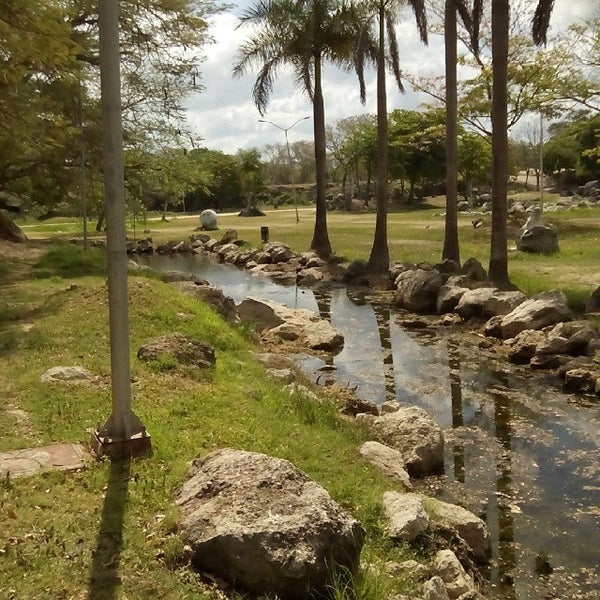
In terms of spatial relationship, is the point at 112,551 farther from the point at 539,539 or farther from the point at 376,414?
the point at 376,414

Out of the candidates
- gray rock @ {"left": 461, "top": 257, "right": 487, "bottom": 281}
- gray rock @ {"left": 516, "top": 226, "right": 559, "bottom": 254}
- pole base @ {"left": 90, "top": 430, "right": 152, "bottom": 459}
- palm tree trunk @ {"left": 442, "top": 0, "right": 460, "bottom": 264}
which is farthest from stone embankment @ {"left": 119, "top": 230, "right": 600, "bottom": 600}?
gray rock @ {"left": 516, "top": 226, "right": 559, "bottom": 254}

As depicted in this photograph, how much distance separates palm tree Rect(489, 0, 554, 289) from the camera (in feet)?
55.1

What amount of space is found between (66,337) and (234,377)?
280 cm

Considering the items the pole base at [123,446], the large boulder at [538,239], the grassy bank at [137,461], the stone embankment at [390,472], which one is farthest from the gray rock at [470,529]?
the large boulder at [538,239]

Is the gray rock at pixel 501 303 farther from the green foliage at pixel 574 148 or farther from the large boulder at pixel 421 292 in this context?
the green foliage at pixel 574 148

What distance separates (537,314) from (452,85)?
962 centimetres

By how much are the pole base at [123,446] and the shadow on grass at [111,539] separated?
0.27 feet

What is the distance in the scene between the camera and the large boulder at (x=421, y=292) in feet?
61.3

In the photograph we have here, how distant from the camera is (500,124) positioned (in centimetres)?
1716

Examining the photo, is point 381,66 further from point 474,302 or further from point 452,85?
point 474,302

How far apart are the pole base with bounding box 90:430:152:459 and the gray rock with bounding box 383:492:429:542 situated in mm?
1994

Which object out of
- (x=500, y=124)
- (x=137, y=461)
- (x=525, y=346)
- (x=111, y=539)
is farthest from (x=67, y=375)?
(x=500, y=124)

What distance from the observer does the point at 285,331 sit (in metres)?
15.1

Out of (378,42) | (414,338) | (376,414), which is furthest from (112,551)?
(378,42)
